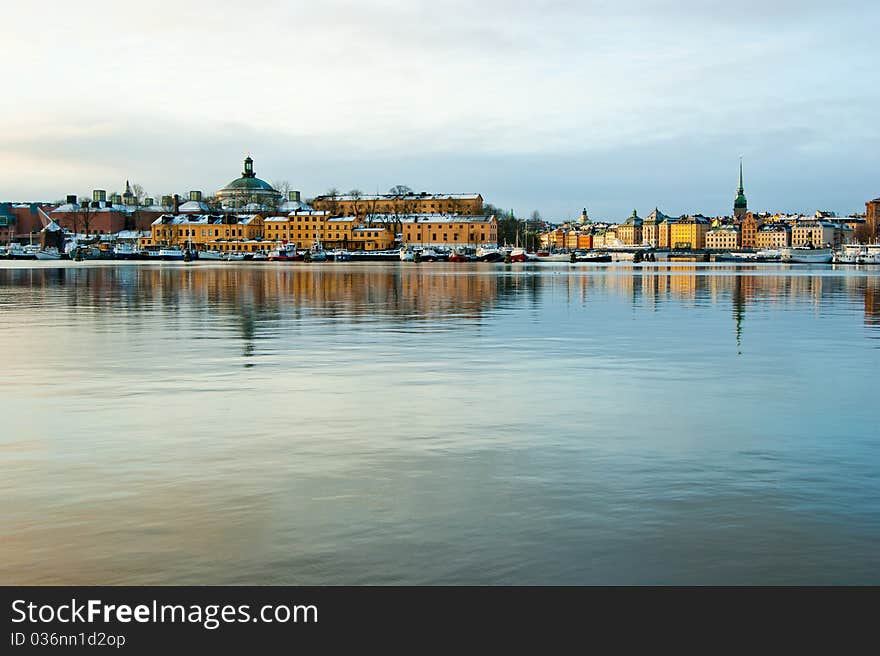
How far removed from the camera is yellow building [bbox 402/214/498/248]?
19675cm

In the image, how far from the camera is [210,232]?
628 feet

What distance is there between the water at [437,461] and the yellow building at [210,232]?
173 metres

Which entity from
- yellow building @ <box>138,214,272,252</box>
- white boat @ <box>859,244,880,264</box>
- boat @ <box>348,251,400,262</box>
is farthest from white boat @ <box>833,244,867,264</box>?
yellow building @ <box>138,214,272,252</box>

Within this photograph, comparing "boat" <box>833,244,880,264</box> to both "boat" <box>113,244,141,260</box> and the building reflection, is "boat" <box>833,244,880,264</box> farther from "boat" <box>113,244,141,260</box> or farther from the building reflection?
"boat" <box>113,244,141,260</box>

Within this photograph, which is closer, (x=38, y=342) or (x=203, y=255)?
(x=38, y=342)

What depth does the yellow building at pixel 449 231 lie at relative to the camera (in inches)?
7746

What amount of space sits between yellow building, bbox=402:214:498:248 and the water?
17650 cm

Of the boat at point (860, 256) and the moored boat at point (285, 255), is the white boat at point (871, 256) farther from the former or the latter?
the moored boat at point (285, 255)

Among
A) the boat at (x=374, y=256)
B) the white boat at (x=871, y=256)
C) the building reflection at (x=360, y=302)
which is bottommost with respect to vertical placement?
the building reflection at (x=360, y=302)

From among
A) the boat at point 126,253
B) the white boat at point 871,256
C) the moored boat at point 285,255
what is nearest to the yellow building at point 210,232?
the boat at point 126,253

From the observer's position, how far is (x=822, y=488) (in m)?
8.27
